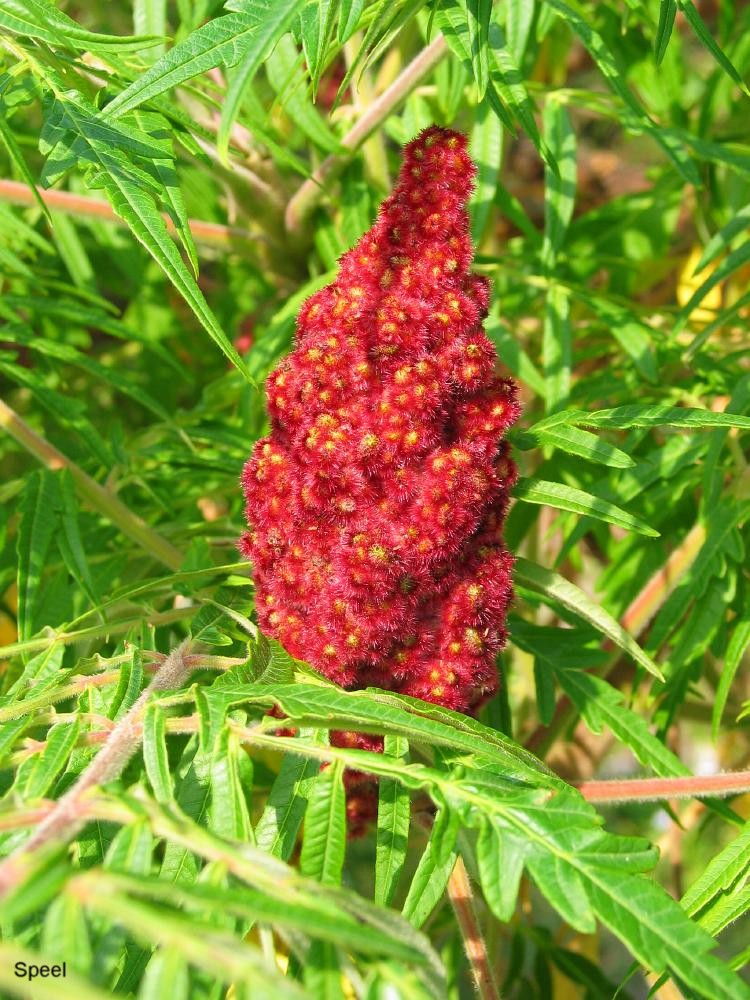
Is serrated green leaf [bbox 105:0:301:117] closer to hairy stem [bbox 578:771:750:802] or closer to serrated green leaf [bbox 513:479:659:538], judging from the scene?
serrated green leaf [bbox 513:479:659:538]

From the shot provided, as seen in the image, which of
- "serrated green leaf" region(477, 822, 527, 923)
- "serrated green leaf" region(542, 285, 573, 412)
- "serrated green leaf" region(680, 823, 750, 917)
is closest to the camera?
"serrated green leaf" region(477, 822, 527, 923)

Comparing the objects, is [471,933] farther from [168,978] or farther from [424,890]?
[168,978]

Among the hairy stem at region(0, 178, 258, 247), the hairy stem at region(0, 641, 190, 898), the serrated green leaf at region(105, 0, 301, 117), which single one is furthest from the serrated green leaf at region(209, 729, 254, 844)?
the hairy stem at region(0, 178, 258, 247)

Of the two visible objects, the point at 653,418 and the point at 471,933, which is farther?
the point at 471,933

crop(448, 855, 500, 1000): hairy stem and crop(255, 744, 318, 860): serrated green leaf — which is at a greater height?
crop(255, 744, 318, 860): serrated green leaf

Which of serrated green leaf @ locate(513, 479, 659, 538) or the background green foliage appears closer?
the background green foliage

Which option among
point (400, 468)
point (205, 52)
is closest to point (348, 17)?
point (205, 52)

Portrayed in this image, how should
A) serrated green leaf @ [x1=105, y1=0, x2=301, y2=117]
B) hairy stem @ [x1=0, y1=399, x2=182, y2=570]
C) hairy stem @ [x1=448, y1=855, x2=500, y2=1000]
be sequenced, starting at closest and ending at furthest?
serrated green leaf @ [x1=105, y1=0, x2=301, y2=117]
hairy stem @ [x1=448, y1=855, x2=500, y2=1000]
hairy stem @ [x1=0, y1=399, x2=182, y2=570]
